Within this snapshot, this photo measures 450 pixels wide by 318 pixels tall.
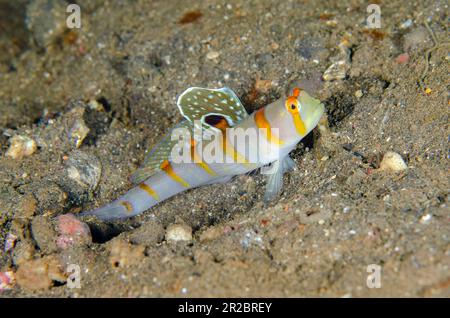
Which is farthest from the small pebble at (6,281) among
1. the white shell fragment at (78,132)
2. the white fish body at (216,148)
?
the white shell fragment at (78,132)

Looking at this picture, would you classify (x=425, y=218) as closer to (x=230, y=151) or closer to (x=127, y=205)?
(x=230, y=151)

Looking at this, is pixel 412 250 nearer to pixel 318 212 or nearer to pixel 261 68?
pixel 318 212

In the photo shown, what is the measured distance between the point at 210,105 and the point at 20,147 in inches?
80.9

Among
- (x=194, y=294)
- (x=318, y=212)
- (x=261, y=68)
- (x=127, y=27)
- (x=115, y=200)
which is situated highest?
(x=127, y=27)

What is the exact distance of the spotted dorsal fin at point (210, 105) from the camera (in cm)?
360

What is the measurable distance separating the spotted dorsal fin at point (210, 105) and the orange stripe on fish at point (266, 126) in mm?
259

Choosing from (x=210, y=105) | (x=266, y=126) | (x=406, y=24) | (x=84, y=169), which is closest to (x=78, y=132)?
(x=84, y=169)

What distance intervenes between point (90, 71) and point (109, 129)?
1183 mm

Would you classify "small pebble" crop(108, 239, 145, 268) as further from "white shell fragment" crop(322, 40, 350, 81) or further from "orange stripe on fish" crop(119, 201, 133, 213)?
"white shell fragment" crop(322, 40, 350, 81)

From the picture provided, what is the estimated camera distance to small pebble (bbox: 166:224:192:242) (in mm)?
3152

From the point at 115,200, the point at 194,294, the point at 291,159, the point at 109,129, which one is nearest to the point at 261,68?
the point at 291,159

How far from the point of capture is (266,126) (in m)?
3.45

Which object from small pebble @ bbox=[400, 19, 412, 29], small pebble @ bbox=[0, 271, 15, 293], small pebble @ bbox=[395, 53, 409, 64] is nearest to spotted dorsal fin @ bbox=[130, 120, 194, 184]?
small pebble @ bbox=[0, 271, 15, 293]

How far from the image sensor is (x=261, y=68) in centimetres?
443
